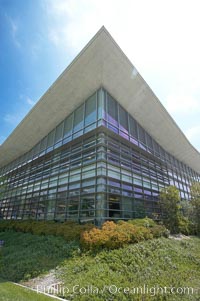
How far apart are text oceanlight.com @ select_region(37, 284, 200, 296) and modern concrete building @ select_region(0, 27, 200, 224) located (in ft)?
18.6

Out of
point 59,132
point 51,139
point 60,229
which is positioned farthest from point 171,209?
point 51,139

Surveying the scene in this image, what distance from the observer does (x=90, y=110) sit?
1459 cm

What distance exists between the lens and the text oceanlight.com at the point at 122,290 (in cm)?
445

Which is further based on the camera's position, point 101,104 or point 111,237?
point 101,104

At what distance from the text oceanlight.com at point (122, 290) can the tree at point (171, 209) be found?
9959 millimetres

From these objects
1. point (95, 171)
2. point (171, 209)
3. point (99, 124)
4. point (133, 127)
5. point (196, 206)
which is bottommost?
point (171, 209)

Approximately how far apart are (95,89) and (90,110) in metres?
1.91

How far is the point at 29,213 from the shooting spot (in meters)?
17.2

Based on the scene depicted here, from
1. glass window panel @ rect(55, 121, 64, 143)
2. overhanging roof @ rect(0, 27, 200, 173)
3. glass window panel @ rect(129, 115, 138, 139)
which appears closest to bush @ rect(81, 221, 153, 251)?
glass window panel @ rect(129, 115, 138, 139)

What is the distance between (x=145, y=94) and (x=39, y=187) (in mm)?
14151

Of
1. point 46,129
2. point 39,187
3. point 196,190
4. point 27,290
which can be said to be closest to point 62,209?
point 39,187

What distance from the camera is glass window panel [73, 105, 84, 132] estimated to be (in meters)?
15.3

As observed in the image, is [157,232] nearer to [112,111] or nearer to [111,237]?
[111,237]

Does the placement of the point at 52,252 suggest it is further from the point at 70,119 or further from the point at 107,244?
the point at 70,119
